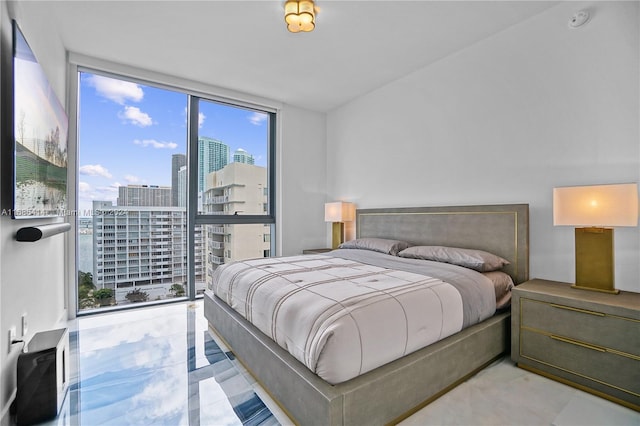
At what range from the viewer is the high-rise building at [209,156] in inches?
161

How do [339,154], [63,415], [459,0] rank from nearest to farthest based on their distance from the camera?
[63,415], [459,0], [339,154]

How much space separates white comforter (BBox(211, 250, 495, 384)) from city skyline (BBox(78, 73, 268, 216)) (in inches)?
86.7

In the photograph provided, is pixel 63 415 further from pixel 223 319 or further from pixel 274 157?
pixel 274 157

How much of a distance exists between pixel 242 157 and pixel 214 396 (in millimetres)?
3294

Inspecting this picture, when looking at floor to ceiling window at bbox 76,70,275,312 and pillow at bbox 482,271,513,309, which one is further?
floor to ceiling window at bbox 76,70,275,312

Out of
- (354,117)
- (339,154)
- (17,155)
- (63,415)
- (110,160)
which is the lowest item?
(63,415)

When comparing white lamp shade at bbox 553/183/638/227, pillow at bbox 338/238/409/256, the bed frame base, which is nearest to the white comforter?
the bed frame base

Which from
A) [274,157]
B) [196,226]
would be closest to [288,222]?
[274,157]

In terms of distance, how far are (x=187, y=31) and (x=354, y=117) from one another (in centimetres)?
247

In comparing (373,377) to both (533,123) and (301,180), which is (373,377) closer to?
(533,123)

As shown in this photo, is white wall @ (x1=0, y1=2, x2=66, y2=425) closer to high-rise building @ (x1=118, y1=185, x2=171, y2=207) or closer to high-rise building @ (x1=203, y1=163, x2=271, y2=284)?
high-rise building @ (x1=118, y1=185, x2=171, y2=207)

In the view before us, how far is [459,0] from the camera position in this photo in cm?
243

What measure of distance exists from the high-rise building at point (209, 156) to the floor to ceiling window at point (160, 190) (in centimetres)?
1

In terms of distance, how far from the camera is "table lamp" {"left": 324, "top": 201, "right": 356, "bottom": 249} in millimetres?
4355
